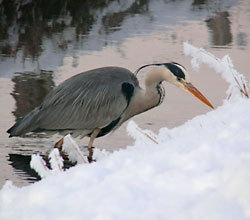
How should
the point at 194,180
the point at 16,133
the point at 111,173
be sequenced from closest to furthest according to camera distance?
1. the point at 194,180
2. the point at 111,173
3. the point at 16,133

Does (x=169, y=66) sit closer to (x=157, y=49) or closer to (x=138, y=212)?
(x=157, y=49)

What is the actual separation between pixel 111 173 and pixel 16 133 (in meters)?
4.82

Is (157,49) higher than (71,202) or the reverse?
the reverse

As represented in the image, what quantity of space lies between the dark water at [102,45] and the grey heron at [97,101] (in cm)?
18

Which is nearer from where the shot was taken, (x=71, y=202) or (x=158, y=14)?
(x=71, y=202)

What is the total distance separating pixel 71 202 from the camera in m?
2.79

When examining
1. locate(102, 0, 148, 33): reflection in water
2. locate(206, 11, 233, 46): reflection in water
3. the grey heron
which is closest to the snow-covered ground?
the grey heron

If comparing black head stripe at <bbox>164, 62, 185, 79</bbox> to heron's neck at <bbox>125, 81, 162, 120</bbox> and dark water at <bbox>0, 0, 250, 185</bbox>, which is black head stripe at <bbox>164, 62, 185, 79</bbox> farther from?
dark water at <bbox>0, 0, 250, 185</bbox>

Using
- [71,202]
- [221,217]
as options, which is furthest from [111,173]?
[221,217]

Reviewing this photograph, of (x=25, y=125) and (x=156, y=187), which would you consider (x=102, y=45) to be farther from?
(x=156, y=187)

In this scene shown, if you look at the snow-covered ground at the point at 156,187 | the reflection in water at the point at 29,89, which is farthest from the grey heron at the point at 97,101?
the snow-covered ground at the point at 156,187

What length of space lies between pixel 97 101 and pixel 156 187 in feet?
17.9

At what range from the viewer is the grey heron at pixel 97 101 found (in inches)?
319

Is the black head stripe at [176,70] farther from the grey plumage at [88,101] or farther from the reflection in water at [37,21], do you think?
the reflection in water at [37,21]
